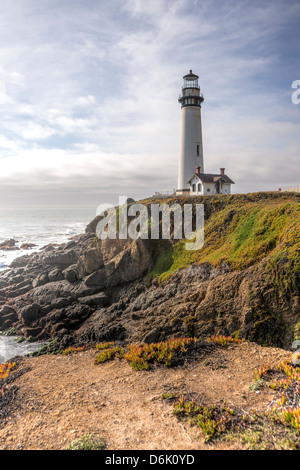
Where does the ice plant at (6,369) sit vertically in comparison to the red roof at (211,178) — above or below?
below

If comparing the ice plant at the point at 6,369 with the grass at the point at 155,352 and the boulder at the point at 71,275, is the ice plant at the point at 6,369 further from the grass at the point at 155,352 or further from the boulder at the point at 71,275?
the boulder at the point at 71,275

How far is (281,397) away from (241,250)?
8773mm

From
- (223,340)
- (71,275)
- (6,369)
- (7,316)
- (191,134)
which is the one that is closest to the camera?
(223,340)

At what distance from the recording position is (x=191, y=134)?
34375 mm

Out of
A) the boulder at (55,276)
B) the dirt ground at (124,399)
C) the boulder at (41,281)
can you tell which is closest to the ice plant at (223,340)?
the dirt ground at (124,399)

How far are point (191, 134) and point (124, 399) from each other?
3219cm

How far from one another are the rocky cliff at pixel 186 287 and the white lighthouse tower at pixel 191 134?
11528 millimetres

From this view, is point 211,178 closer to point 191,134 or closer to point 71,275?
point 191,134

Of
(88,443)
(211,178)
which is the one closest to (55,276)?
(88,443)

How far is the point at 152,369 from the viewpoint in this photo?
9.21m

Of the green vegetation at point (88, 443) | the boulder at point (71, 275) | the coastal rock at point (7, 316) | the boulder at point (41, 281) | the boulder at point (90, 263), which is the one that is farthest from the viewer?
the boulder at point (41, 281)

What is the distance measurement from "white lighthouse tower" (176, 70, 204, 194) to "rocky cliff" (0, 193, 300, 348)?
1153 centimetres

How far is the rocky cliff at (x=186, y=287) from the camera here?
1112 cm
